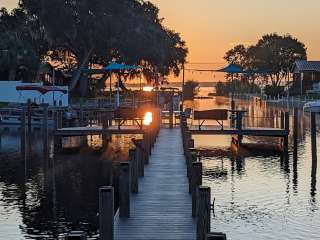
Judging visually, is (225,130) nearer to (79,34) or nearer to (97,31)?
(97,31)

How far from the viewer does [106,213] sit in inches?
522

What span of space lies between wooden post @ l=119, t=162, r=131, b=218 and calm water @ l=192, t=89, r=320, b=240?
Result: 4.00 metres

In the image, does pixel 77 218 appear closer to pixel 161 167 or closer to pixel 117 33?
pixel 161 167

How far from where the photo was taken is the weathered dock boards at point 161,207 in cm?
1447

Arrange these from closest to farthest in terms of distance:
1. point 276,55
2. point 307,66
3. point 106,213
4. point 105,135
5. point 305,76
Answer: point 106,213 < point 105,135 < point 307,66 < point 305,76 < point 276,55

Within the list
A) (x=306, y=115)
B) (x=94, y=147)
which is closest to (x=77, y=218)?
(x=94, y=147)

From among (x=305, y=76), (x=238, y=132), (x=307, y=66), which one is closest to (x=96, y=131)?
(x=238, y=132)

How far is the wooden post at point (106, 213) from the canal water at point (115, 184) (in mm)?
5392

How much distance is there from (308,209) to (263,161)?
489 inches

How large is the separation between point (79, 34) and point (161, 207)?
61.9m

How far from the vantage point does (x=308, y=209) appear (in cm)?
2206

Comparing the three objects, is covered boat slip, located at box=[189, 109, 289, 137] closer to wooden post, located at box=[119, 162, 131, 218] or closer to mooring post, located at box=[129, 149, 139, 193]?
mooring post, located at box=[129, 149, 139, 193]

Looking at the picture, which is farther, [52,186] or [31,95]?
[31,95]

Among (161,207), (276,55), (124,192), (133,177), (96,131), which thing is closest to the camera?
(124,192)
